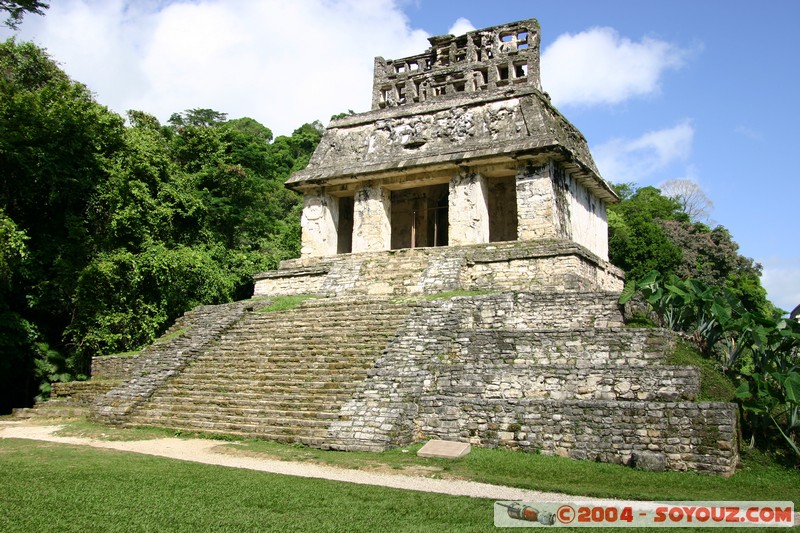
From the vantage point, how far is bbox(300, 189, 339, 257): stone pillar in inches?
659

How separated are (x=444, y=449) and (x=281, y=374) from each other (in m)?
3.69

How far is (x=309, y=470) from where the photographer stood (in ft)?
23.8

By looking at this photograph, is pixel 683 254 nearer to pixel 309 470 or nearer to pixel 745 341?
pixel 745 341

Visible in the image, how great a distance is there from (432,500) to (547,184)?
386 inches

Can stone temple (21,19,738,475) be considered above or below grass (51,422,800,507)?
above

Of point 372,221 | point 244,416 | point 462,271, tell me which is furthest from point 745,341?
point 372,221

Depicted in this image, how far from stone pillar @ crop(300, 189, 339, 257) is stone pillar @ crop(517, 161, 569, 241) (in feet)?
17.0

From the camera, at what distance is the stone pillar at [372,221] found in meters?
16.0

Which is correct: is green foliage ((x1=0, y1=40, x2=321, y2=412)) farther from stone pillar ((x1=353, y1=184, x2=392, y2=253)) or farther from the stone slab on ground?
the stone slab on ground

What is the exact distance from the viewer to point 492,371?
365 inches

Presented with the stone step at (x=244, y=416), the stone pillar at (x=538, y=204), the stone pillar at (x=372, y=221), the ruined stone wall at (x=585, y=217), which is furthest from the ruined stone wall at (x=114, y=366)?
the ruined stone wall at (x=585, y=217)

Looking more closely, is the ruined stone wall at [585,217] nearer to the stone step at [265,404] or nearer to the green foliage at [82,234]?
the stone step at [265,404]

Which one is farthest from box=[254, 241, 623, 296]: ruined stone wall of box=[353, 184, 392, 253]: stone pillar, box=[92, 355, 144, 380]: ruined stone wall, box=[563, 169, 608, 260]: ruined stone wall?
box=[92, 355, 144, 380]: ruined stone wall

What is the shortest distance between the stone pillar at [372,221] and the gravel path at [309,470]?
776 centimetres
